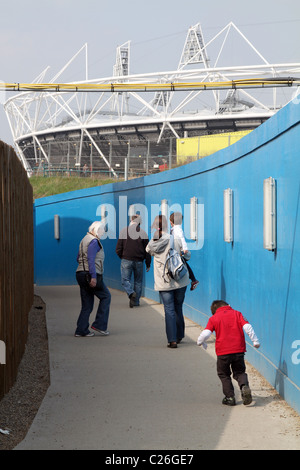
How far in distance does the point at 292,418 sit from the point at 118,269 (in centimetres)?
1205

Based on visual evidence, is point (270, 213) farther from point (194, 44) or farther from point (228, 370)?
point (194, 44)

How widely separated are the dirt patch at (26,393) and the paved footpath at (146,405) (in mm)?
98

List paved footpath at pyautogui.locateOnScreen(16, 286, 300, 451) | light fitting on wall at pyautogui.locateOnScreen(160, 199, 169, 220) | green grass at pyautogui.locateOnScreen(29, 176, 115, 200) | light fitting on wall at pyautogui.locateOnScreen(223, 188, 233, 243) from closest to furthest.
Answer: paved footpath at pyautogui.locateOnScreen(16, 286, 300, 451) < light fitting on wall at pyautogui.locateOnScreen(223, 188, 233, 243) < light fitting on wall at pyautogui.locateOnScreen(160, 199, 169, 220) < green grass at pyautogui.locateOnScreen(29, 176, 115, 200)

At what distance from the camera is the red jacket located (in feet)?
20.6

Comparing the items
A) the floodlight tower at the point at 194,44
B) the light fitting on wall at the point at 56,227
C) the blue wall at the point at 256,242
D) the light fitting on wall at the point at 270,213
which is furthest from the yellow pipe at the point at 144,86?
the floodlight tower at the point at 194,44

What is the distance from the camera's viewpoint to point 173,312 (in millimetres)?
9133

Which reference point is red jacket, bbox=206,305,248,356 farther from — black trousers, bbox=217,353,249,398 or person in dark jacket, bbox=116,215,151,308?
person in dark jacket, bbox=116,215,151,308

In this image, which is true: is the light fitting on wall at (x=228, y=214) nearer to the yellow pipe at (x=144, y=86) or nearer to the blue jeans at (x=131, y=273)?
the blue jeans at (x=131, y=273)

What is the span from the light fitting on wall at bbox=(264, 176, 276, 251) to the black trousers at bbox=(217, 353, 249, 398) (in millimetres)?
1168

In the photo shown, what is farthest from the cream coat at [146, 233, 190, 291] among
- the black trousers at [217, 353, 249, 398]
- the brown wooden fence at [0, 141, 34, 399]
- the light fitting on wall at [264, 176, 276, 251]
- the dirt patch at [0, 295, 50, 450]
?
the black trousers at [217, 353, 249, 398]

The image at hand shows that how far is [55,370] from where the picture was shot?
25.6 ft

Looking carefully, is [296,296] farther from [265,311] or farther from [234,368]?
[265,311]

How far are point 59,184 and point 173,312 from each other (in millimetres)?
36903
